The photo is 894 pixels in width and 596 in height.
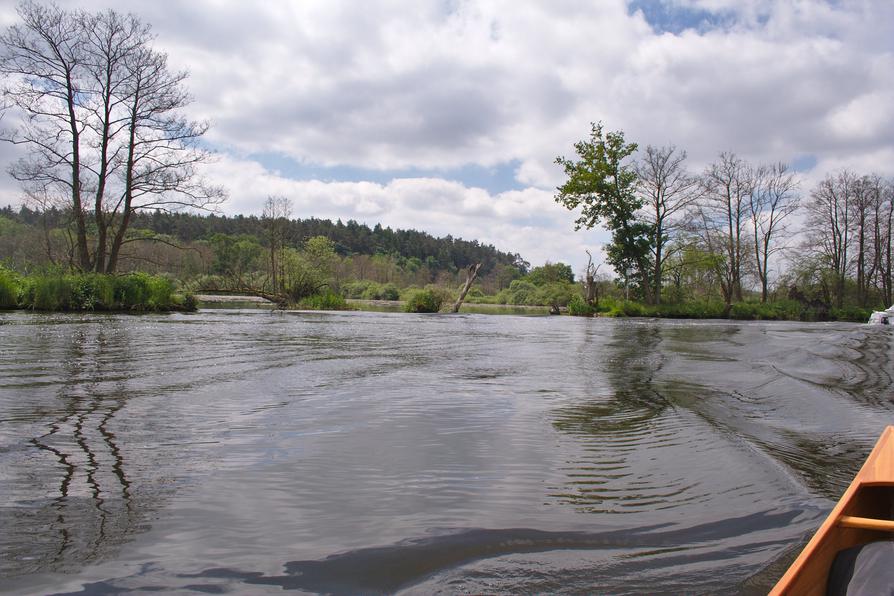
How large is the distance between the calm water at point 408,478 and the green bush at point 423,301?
22.2 meters

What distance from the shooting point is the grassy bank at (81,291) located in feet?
56.1

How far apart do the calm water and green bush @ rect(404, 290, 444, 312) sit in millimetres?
22178

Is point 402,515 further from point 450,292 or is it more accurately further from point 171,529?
point 450,292

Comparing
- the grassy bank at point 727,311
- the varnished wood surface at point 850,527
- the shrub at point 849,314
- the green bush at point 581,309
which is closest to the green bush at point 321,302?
the green bush at point 581,309

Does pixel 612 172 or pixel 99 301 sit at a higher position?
pixel 612 172

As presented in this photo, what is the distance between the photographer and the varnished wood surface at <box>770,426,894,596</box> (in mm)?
1438

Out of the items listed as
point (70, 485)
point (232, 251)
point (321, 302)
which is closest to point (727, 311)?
point (321, 302)

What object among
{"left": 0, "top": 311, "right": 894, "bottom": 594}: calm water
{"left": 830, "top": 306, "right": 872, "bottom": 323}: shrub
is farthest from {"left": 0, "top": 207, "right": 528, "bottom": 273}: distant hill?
{"left": 0, "top": 311, "right": 894, "bottom": 594}: calm water

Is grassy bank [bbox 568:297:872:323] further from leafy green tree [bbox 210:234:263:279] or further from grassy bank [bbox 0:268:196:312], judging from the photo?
leafy green tree [bbox 210:234:263:279]

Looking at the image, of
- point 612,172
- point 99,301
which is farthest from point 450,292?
point 99,301

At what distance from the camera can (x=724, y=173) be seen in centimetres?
3712

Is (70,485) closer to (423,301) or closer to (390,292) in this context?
(423,301)

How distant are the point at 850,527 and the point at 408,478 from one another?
6.96ft

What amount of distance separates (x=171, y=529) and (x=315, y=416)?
2.31 metres
